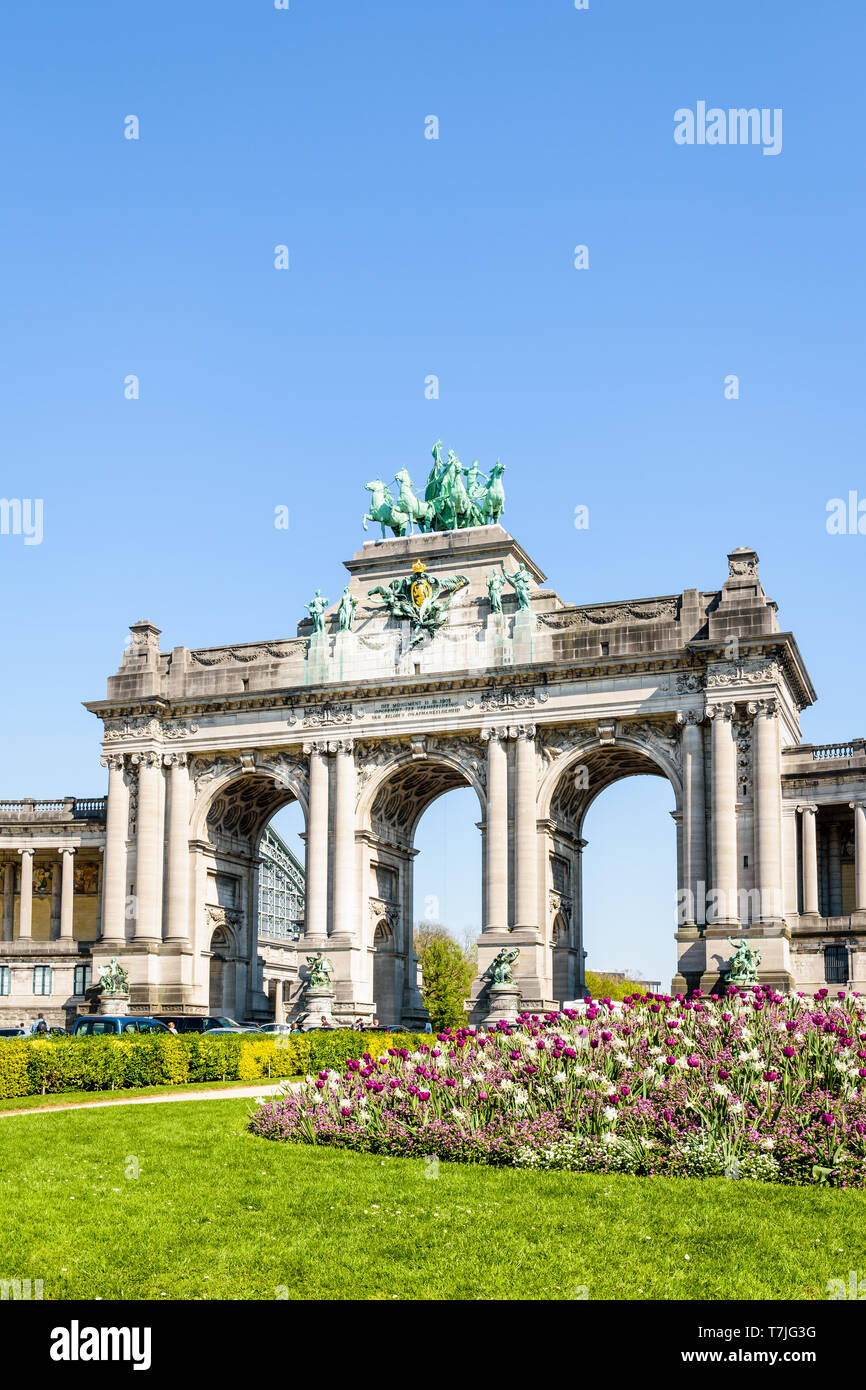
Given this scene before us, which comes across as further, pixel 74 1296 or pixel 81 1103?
pixel 81 1103

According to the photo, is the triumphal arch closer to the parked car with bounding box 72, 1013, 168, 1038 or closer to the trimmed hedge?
the parked car with bounding box 72, 1013, 168, 1038

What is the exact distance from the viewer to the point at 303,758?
215 ft

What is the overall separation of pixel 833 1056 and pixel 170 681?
49.6 meters

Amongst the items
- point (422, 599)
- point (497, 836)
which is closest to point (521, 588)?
point (422, 599)

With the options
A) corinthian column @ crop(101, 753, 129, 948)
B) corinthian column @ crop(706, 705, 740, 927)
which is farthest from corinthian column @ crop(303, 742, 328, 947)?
corinthian column @ crop(706, 705, 740, 927)

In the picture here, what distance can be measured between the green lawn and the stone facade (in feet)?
122

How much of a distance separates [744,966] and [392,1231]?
3884 cm

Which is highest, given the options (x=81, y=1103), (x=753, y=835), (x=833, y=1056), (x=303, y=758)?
(x=303, y=758)

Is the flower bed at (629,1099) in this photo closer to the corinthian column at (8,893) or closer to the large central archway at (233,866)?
the large central archway at (233,866)

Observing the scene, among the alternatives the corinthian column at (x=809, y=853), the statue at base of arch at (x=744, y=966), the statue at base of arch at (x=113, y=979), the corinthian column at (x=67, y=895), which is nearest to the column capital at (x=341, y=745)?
the statue at base of arch at (x=113, y=979)

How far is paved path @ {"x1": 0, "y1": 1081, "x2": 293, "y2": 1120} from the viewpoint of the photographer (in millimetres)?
30119

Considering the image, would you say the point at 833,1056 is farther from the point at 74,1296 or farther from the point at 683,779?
the point at 683,779

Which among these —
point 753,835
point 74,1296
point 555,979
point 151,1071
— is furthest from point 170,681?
point 74,1296

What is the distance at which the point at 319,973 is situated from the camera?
59.0 metres
